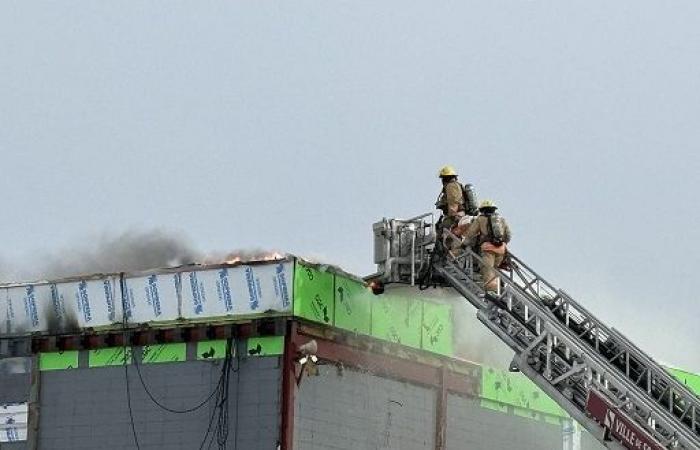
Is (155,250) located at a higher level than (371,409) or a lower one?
higher

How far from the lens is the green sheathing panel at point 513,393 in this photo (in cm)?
3244

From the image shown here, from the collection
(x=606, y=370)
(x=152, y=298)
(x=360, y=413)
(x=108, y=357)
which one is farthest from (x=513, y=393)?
(x=606, y=370)

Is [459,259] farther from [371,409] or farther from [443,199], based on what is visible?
[371,409]

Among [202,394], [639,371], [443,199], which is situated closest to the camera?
[639,371]

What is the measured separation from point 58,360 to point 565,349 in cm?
1176

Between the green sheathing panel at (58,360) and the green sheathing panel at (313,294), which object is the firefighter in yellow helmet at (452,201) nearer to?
the green sheathing panel at (313,294)

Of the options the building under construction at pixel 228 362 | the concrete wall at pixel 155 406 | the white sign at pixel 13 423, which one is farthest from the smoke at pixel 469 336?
the white sign at pixel 13 423

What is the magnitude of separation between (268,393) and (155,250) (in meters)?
7.46

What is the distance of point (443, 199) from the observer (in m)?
25.5

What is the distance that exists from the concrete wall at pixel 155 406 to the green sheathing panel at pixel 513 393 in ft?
23.7

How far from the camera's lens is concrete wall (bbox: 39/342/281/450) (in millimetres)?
26781

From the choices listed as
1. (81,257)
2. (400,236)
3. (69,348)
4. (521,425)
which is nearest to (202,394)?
(69,348)

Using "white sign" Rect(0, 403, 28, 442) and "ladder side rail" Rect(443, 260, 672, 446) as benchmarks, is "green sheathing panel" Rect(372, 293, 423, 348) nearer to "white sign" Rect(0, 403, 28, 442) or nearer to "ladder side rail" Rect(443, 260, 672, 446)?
"ladder side rail" Rect(443, 260, 672, 446)

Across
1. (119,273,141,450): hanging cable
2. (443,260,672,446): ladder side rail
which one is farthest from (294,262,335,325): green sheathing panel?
(443,260,672,446): ladder side rail
